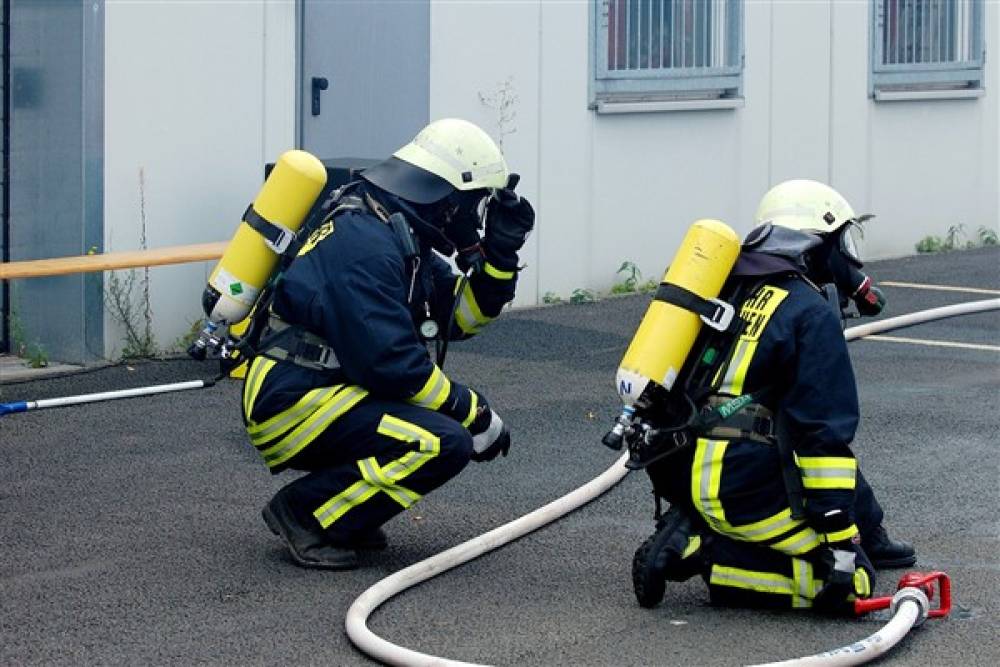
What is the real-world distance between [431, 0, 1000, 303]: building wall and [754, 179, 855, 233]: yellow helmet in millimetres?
6273

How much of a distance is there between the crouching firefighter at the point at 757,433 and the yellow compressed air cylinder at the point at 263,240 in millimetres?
1450

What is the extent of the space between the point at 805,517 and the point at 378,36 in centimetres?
668

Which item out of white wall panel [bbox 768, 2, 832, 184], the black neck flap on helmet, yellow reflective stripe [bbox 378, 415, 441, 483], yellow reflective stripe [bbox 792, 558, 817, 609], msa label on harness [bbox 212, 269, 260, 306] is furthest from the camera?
white wall panel [bbox 768, 2, 832, 184]

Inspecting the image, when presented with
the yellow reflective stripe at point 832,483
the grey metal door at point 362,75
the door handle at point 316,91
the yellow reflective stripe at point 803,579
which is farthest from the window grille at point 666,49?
the yellow reflective stripe at point 832,483

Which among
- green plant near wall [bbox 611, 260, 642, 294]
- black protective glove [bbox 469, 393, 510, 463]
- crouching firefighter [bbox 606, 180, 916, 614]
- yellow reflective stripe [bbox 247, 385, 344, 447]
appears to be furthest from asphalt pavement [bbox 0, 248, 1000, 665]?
green plant near wall [bbox 611, 260, 642, 294]

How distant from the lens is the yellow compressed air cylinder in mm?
6523

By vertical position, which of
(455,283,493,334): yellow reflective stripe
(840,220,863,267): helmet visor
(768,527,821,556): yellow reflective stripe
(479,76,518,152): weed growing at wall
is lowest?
(768,527,821,556): yellow reflective stripe

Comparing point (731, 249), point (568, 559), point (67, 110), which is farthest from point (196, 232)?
point (731, 249)

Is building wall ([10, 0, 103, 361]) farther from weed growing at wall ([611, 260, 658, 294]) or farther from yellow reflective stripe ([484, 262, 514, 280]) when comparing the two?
weed growing at wall ([611, 260, 658, 294])

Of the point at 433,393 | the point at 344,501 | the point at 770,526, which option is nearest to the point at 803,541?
the point at 770,526

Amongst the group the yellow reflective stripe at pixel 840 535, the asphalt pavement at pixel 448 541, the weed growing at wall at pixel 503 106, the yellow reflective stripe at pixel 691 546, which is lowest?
the asphalt pavement at pixel 448 541

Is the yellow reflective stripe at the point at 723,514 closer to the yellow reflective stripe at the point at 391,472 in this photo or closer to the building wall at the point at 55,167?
the yellow reflective stripe at the point at 391,472

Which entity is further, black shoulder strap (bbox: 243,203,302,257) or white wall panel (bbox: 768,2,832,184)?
white wall panel (bbox: 768,2,832,184)

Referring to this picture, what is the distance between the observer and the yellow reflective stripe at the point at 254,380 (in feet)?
20.8
